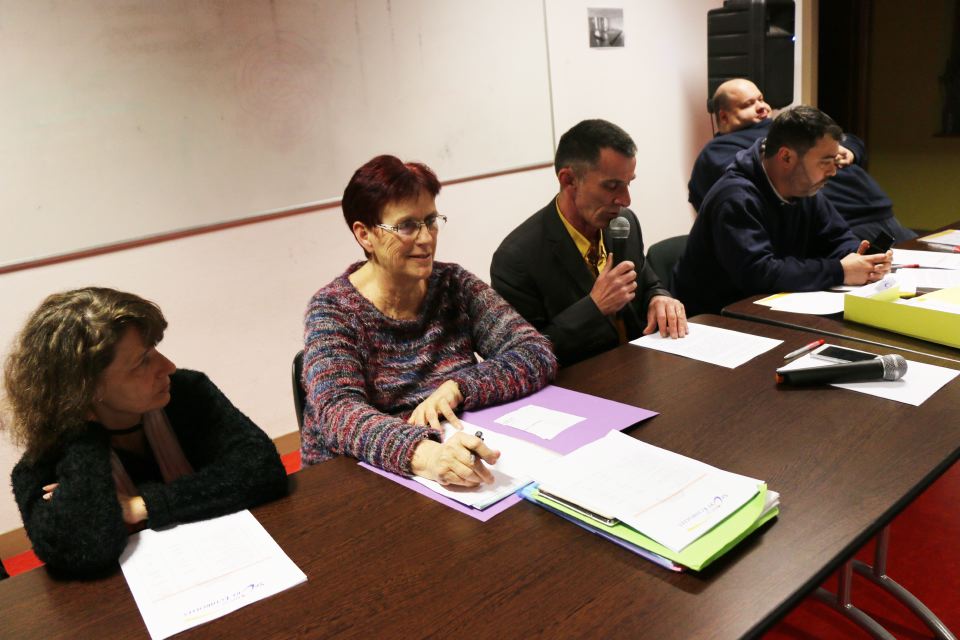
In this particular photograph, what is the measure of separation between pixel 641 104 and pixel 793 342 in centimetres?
288

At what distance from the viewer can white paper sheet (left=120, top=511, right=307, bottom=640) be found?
1031 millimetres

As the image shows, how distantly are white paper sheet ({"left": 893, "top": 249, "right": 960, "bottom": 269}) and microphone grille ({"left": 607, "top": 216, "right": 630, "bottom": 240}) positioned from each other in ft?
3.20

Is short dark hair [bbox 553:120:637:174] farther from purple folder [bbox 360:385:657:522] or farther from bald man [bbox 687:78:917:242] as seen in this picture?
bald man [bbox 687:78:917:242]

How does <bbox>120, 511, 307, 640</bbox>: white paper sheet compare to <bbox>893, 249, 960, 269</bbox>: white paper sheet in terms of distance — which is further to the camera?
<bbox>893, 249, 960, 269</bbox>: white paper sheet

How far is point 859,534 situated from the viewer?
3.51ft

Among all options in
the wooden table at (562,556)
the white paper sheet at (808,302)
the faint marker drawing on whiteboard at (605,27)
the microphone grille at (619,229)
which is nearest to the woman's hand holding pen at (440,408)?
the wooden table at (562,556)

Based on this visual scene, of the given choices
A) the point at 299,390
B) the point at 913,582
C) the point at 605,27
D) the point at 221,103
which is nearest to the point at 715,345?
the point at 913,582

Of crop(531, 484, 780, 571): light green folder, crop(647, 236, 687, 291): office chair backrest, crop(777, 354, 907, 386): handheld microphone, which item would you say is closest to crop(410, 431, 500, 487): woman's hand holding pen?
crop(531, 484, 780, 571): light green folder

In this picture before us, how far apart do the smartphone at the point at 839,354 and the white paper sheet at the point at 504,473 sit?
2.45ft

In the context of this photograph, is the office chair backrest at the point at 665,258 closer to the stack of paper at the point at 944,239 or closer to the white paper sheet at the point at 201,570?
the stack of paper at the point at 944,239

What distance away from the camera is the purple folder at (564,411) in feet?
4.14

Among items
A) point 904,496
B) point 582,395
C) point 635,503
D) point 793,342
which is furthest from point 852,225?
point 635,503

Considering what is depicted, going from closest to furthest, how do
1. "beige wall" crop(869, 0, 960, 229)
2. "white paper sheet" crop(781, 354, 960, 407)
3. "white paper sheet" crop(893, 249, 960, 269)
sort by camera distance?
1. "white paper sheet" crop(781, 354, 960, 407)
2. "white paper sheet" crop(893, 249, 960, 269)
3. "beige wall" crop(869, 0, 960, 229)

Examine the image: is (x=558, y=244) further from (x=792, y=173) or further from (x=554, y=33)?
(x=554, y=33)
